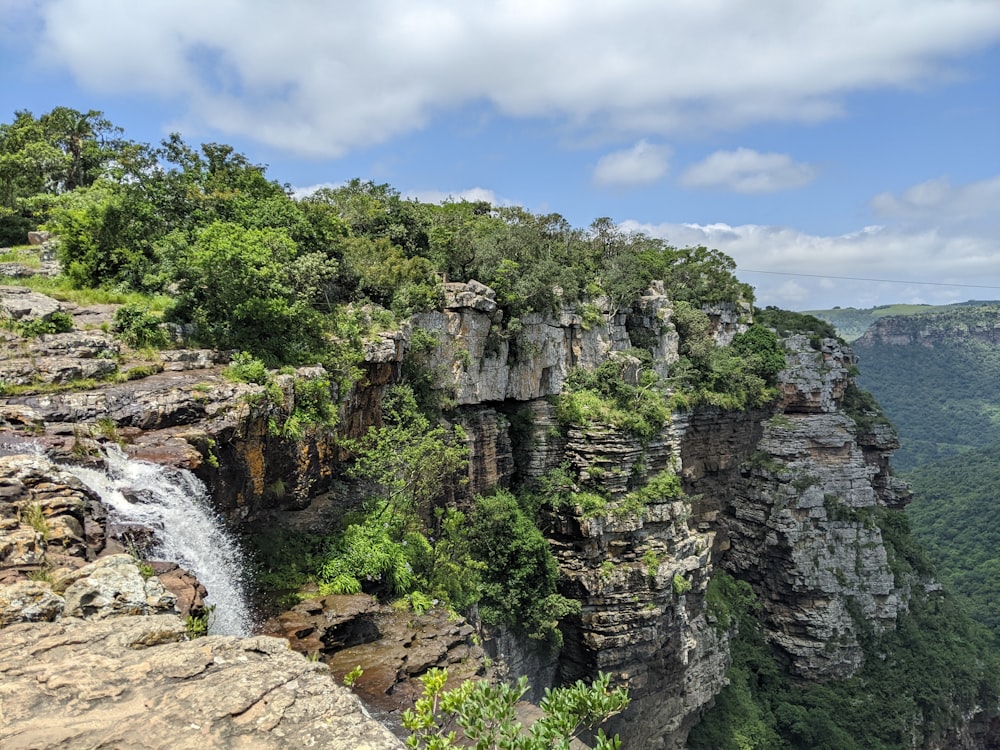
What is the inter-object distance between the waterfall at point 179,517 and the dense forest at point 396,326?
283 cm

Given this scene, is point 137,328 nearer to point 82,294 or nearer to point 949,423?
point 82,294

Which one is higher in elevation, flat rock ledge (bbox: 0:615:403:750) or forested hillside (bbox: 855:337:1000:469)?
flat rock ledge (bbox: 0:615:403:750)

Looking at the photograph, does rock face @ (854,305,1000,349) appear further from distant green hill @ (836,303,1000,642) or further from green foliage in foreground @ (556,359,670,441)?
green foliage in foreground @ (556,359,670,441)

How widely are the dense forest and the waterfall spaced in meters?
2.83

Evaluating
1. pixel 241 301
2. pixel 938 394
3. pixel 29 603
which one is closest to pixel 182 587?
pixel 29 603

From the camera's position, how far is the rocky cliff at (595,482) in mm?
12797

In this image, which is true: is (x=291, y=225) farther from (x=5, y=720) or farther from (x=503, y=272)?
(x=5, y=720)

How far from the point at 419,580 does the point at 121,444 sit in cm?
980

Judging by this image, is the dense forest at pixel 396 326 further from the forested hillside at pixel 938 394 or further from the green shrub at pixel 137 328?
the forested hillside at pixel 938 394

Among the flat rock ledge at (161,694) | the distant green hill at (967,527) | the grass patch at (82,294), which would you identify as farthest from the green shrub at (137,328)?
the distant green hill at (967,527)

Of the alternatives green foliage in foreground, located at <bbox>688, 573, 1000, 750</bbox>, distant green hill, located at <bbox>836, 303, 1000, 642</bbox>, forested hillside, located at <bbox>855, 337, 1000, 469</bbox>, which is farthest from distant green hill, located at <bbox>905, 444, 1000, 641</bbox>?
forested hillside, located at <bbox>855, 337, 1000, 469</bbox>

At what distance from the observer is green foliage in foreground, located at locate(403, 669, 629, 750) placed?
7.48m

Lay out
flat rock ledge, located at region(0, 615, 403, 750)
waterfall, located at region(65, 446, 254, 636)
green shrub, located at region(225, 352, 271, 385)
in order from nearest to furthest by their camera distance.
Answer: flat rock ledge, located at region(0, 615, 403, 750)
waterfall, located at region(65, 446, 254, 636)
green shrub, located at region(225, 352, 271, 385)

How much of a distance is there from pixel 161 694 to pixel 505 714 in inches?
166
